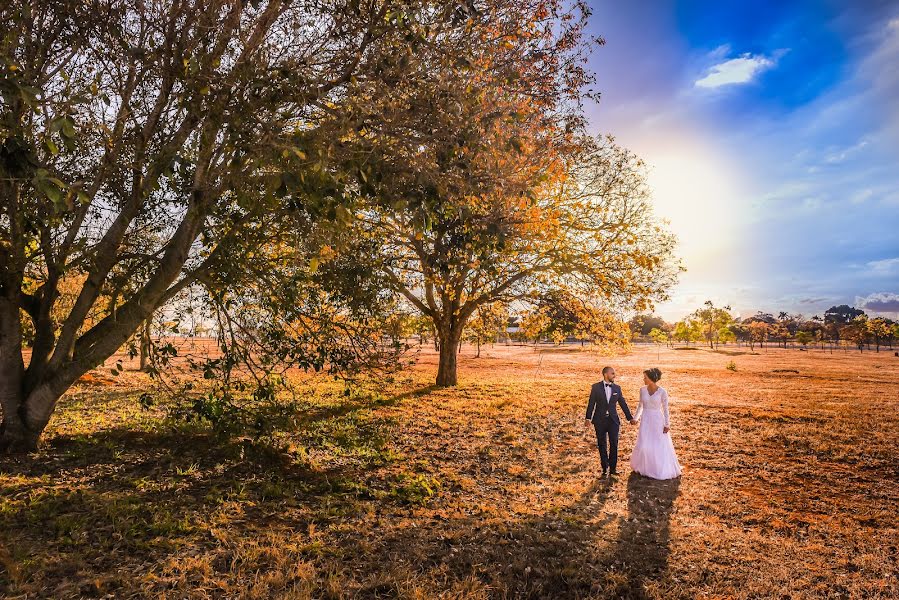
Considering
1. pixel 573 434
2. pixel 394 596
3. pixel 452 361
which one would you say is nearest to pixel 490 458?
pixel 573 434

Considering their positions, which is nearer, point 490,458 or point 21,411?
point 21,411

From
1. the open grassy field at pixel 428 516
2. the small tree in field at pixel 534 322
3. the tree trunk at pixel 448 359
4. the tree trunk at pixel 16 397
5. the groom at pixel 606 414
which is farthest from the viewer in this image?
the tree trunk at pixel 448 359

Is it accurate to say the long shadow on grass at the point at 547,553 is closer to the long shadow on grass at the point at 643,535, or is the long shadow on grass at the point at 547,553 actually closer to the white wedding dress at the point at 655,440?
the long shadow on grass at the point at 643,535

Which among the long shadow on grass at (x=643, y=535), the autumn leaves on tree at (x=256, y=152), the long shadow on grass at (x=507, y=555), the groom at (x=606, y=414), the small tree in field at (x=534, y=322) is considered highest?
the autumn leaves on tree at (x=256, y=152)

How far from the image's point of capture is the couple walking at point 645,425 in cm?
929

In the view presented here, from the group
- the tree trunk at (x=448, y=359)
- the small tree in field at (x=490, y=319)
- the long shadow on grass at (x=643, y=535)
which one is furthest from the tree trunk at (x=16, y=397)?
the small tree in field at (x=490, y=319)

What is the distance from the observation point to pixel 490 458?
34.2 ft

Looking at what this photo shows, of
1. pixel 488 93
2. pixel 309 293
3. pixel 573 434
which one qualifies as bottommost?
pixel 573 434

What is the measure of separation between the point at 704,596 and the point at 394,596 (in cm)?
323

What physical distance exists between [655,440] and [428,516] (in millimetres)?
5032

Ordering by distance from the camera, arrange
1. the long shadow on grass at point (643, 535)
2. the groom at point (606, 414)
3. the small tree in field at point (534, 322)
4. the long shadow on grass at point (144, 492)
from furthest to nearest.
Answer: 1. the small tree in field at point (534, 322)
2. the groom at point (606, 414)
3. the long shadow on grass at point (643, 535)
4. the long shadow on grass at point (144, 492)

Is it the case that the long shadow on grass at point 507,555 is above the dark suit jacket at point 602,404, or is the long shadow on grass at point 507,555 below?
below

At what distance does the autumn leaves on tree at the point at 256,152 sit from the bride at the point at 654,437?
14.2 ft

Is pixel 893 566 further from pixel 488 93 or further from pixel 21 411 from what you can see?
pixel 21 411
